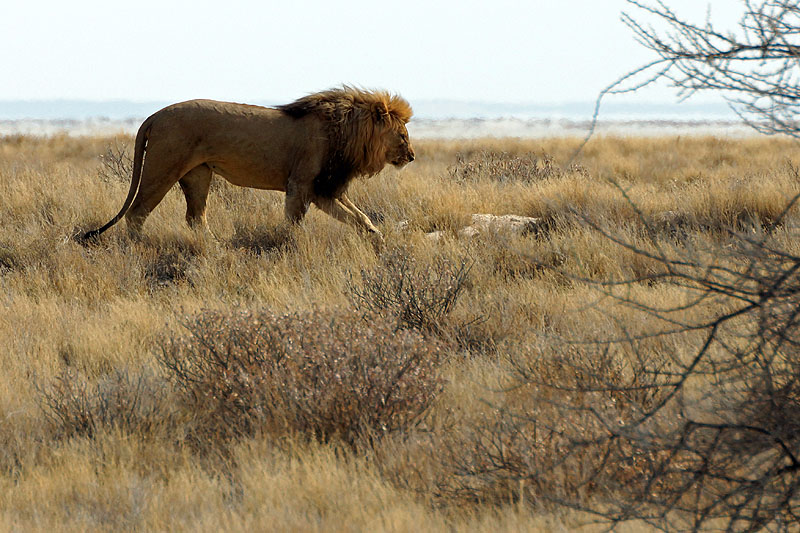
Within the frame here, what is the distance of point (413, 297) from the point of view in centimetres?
573

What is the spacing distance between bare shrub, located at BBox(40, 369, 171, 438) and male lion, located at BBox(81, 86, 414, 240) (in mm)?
3621

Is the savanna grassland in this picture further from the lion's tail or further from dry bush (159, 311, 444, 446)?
the lion's tail

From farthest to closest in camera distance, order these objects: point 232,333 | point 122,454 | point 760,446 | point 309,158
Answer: point 309,158 → point 232,333 → point 122,454 → point 760,446

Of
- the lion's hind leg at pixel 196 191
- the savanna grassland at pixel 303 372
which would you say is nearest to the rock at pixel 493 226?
the savanna grassland at pixel 303 372

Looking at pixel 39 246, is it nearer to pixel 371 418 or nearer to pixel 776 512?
pixel 371 418

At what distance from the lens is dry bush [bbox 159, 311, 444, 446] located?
3.94m

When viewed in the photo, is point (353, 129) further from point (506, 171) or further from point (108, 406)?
point (506, 171)

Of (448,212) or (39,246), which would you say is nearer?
(39,246)

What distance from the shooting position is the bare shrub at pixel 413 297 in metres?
5.67

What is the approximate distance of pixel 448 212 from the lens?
933 centimetres

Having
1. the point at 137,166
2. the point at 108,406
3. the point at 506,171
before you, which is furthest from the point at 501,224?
the point at 108,406

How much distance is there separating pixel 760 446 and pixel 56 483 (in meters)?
2.83

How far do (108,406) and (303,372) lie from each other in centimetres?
103

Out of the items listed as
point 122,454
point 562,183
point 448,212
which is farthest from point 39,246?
point 562,183
